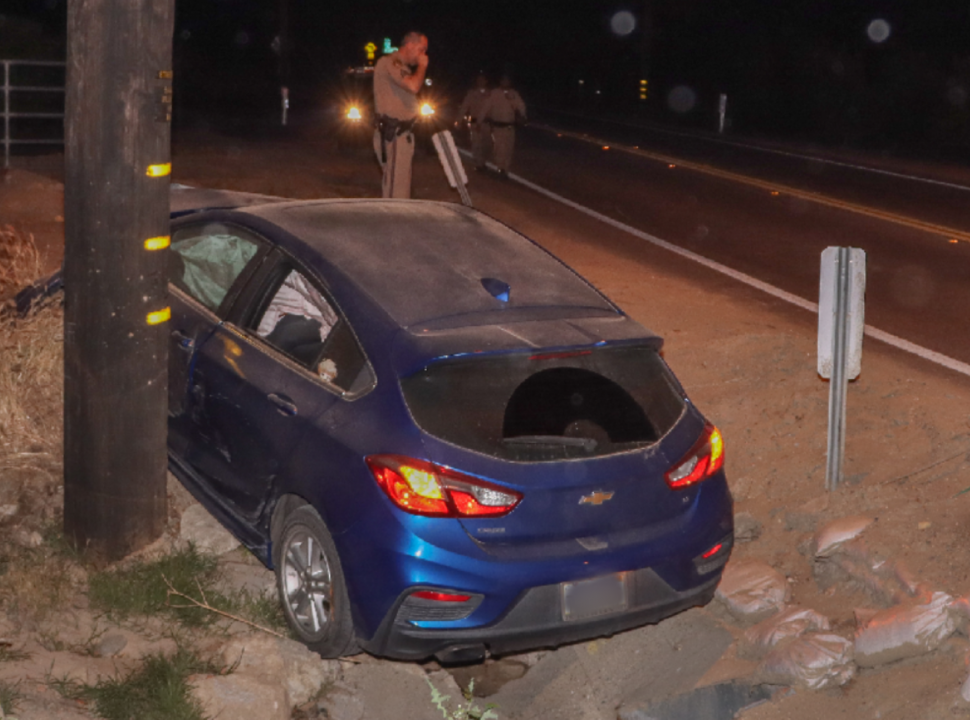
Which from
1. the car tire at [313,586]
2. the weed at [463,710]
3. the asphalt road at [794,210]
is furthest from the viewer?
the asphalt road at [794,210]

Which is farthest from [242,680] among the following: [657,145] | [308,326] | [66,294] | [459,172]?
[657,145]

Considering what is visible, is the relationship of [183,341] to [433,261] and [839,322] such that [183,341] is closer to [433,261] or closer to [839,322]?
[433,261]

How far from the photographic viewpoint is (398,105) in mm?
12508

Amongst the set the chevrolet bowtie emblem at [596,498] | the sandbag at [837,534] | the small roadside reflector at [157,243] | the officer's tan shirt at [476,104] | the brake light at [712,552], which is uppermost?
the small roadside reflector at [157,243]

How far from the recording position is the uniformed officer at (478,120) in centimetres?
2110

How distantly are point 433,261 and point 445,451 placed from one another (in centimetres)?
141

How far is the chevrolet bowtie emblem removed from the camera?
478cm

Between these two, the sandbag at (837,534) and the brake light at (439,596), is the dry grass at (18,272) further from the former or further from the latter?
the sandbag at (837,534)

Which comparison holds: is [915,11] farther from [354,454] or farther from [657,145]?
[354,454]

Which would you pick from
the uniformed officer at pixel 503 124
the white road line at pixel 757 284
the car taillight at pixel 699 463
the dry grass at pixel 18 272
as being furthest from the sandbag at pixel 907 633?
the uniformed officer at pixel 503 124

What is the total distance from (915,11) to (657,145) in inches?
627

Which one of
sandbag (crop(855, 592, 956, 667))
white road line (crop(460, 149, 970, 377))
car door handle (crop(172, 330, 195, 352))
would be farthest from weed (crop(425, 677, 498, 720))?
white road line (crop(460, 149, 970, 377))

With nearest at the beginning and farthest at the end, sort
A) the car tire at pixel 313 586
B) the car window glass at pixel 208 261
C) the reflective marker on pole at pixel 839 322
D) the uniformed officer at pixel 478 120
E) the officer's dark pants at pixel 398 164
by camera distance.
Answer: the car tire at pixel 313 586 < the reflective marker on pole at pixel 839 322 < the car window glass at pixel 208 261 < the officer's dark pants at pixel 398 164 < the uniformed officer at pixel 478 120

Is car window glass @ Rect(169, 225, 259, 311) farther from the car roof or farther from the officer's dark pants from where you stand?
the officer's dark pants
